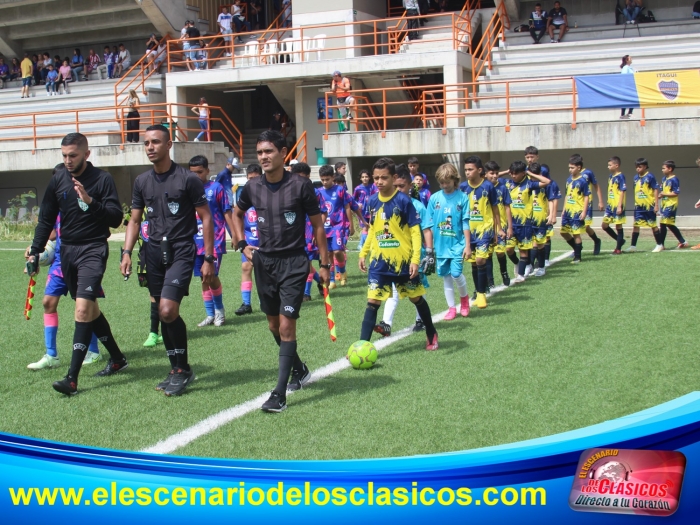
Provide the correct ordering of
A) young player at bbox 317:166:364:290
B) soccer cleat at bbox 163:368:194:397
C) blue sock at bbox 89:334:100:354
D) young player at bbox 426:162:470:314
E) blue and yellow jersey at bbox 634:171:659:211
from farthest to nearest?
blue and yellow jersey at bbox 634:171:659:211 → young player at bbox 317:166:364:290 → young player at bbox 426:162:470:314 → blue sock at bbox 89:334:100:354 → soccer cleat at bbox 163:368:194:397

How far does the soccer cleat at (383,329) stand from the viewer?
341 inches

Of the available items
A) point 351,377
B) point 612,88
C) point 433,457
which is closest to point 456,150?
point 612,88

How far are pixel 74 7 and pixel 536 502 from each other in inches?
1446

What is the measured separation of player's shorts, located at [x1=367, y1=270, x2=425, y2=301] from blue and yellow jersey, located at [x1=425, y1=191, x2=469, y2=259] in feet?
6.25

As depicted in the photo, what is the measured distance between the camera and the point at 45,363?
7.97 m

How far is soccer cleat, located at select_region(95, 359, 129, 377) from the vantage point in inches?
299

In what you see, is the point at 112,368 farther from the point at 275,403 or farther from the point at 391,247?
the point at 391,247

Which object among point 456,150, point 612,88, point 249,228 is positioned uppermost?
point 612,88

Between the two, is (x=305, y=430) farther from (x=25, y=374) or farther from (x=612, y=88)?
(x=612, y=88)

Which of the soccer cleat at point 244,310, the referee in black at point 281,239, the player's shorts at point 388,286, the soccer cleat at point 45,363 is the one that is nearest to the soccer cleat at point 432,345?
the player's shorts at point 388,286

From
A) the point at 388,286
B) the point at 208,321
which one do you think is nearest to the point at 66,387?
the point at 388,286

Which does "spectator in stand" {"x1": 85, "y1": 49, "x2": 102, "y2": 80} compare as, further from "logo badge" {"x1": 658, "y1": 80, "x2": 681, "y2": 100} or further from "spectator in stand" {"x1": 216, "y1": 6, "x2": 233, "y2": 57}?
"logo badge" {"x1": 658, "y1": 80, "x2": 681, "y2": 100}

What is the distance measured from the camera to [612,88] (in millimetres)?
21812

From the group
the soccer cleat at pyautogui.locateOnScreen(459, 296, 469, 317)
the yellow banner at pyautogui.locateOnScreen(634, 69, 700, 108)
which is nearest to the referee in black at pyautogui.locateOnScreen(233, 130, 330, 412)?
the soccer cleat at pyautogui.locateOnScreen(459, 296, 469, 317)
